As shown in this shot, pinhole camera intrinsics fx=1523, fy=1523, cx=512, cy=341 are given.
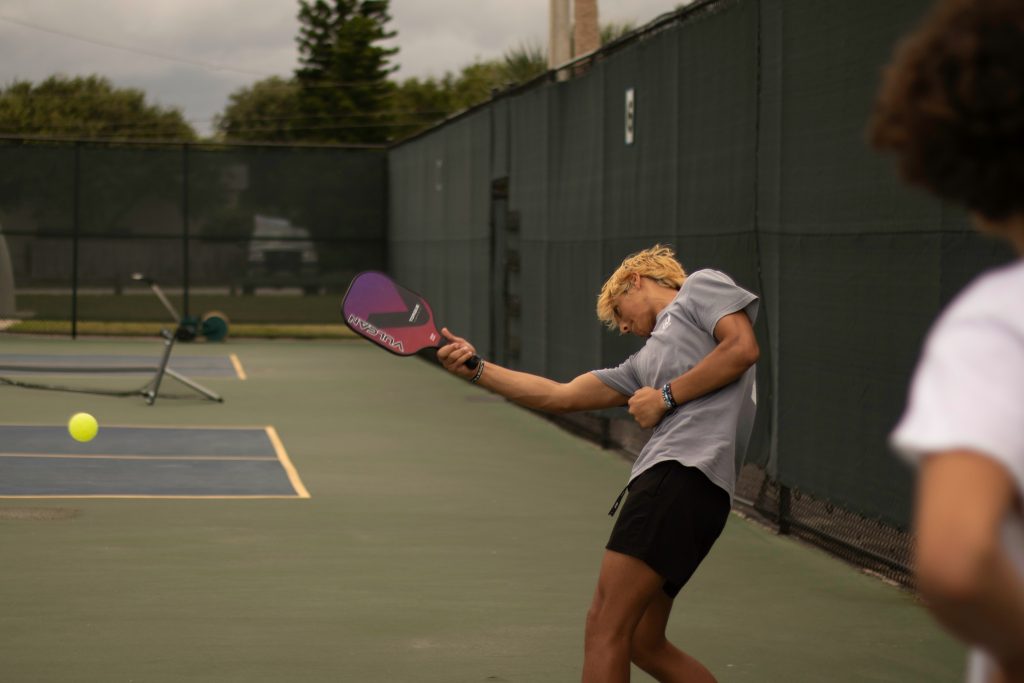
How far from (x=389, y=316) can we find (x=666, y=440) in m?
0.91

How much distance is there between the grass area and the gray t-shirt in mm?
20912

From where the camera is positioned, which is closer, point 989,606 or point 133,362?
point 989,606

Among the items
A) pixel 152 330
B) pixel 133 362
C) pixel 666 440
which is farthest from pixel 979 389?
pixel 152 330

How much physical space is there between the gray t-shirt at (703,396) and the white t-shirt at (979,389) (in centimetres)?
266

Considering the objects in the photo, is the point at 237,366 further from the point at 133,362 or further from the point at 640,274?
the point at 640,274

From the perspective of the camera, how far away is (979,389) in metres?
1.43

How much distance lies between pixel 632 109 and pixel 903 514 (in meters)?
5.32

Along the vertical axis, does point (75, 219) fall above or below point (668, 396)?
above

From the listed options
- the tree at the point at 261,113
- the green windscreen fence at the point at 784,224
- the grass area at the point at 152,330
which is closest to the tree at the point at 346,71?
the tree at the point at 261,113

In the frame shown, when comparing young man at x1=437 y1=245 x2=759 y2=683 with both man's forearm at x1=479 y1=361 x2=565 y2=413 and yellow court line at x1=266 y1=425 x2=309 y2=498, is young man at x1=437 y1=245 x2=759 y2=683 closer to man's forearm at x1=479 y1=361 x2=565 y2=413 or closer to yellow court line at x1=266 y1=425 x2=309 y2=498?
man's forearm at x1=479 y1=361 x2=565 y2=413

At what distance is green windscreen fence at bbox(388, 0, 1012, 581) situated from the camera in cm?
655

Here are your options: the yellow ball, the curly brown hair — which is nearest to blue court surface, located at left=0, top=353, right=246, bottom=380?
the yellow ball

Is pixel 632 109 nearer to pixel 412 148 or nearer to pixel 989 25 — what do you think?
pixel 989 25

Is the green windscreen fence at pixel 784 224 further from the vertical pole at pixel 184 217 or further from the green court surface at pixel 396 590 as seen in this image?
the vertical pole at pixel 184 217
